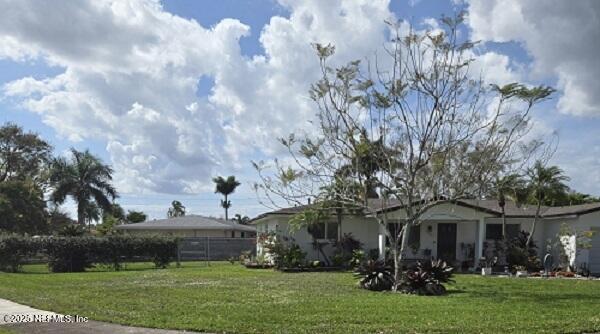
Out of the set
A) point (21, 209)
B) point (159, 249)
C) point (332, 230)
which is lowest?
point (159, 249)

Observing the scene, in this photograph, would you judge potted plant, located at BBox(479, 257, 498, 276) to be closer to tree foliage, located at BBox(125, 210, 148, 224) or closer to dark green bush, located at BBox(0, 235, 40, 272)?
dark green bush, located at BBox(0, 235, 40, 272)

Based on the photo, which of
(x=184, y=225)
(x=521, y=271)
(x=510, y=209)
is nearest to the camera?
(x=521, y=271)

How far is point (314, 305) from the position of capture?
13609mm

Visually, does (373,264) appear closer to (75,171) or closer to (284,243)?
(284,243)

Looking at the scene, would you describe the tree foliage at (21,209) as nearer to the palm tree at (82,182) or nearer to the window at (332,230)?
the palm tree at (82,182)

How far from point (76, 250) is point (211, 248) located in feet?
31.6

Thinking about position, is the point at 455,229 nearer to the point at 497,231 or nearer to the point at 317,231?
the point at 497,231

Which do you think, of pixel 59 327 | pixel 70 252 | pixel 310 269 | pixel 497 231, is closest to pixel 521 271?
pixel 497 231

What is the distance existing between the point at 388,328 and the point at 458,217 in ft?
61.8

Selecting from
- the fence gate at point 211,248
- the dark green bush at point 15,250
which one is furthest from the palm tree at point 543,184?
the dark green bush at point 15,250

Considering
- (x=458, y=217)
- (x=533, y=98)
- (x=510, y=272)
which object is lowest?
(x=510, y=272)

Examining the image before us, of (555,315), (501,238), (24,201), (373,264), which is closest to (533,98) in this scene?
(373,264)

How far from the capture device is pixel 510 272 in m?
26.5

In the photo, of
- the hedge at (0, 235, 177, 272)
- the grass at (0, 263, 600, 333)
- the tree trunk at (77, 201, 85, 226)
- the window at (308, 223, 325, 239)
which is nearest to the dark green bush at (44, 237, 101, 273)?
the hedge at (0, 235, 177, 272)
